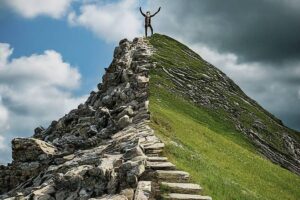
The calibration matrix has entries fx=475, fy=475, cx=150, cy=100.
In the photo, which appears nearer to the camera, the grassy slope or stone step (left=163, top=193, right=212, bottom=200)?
stone step (left=163, top=193, right=212, bottom=200)

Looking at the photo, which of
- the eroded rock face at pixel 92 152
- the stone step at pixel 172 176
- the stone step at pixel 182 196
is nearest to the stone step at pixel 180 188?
the stone step at pixel 182 196

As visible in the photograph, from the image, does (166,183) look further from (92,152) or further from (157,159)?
(92,152)

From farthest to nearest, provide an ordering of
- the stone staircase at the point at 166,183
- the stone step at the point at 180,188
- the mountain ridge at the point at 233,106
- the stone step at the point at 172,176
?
the mountain ridge at the point at 233,106, the stone step at the point at 172,176, the stone step at the point at 180,188, the stone staircase at the point at 166,183

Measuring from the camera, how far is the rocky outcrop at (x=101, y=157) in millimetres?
22656

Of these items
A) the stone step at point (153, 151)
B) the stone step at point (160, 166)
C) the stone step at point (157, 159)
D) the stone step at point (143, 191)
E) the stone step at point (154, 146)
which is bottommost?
the stone step at point (143, 191)

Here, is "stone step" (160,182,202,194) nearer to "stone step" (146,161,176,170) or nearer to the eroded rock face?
the eroded rock face

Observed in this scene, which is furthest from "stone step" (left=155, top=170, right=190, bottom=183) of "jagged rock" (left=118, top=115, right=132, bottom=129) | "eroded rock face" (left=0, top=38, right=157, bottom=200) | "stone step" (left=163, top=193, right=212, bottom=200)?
"jagged rock" (left=118, top=115, right=132, bottom=129)

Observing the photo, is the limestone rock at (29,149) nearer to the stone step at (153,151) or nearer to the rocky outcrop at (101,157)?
the rocky outcrop at (101,157)

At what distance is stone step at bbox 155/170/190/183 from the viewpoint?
75.5ft

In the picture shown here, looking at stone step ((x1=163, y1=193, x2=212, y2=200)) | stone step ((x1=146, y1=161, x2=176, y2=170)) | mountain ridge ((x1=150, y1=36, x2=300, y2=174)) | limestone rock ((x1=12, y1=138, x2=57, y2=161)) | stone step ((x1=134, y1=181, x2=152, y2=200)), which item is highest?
mountain ridge ((x1=150, y1=36, x2=300, y2=174))

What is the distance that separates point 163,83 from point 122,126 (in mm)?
28663

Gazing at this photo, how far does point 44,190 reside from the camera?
25406 mm

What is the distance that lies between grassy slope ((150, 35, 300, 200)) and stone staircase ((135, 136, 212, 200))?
1402 millimetres

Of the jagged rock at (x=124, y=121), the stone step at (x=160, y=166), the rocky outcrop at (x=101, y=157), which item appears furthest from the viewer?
the jagged rock at (x=124, y=121)
